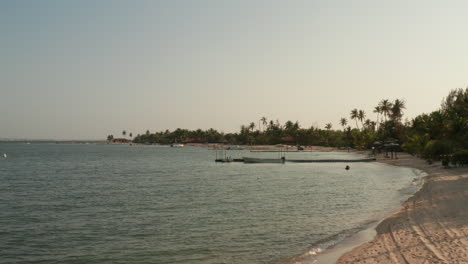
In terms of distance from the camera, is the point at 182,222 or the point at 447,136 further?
the point at 447,136

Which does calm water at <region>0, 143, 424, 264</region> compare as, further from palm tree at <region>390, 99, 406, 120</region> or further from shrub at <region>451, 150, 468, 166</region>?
palm tree at <region>390, 99, 406, 120</region>

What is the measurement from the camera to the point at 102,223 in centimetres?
2520

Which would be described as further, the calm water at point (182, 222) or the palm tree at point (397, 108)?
the palm tree at point (397, 108)

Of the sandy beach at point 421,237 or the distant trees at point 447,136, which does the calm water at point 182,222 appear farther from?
the distant trees at point 447,136

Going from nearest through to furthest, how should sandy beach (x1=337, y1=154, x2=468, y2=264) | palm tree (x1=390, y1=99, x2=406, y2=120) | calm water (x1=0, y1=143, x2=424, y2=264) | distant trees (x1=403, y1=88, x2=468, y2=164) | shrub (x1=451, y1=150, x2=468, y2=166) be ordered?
sandy beach (x1=337, y1=154, x2=468, y2=264) < calm water (x1=0, y1=143, x2=424, y2=264) < shrub (x1=451, y1=150, x2=468, y2=166) < distant trees (x1=403, y1=88, x2=468, y2=164) < palm tree (x1=390, y1=99, x2=406, y2=120)

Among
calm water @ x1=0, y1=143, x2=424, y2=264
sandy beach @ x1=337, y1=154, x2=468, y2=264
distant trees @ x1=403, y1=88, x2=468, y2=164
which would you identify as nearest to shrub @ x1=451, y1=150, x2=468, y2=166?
distant trees @ x1=403, y1=88, x2=468, y2=164

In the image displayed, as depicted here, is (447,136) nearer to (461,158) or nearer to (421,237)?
(461,158)

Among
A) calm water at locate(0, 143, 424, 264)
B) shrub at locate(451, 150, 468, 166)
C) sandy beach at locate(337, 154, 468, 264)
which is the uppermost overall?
shrub at locate(451, 150, 468, 166)

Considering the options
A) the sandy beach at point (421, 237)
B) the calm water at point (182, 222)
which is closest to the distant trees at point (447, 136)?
the calm water at point (182, 222)

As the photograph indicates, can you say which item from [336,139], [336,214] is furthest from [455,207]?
[336,139]

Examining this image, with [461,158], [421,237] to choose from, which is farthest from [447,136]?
[421,237]

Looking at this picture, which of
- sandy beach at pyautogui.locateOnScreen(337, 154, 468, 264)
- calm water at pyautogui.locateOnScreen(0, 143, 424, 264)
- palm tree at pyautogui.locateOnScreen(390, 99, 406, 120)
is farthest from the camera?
palm tree at pyautogui.locateOnScreen(390, 99, 406, 120)

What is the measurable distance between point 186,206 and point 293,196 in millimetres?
11148

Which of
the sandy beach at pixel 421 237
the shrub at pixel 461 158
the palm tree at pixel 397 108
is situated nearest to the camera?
the sandy beach at pixel 421 237
